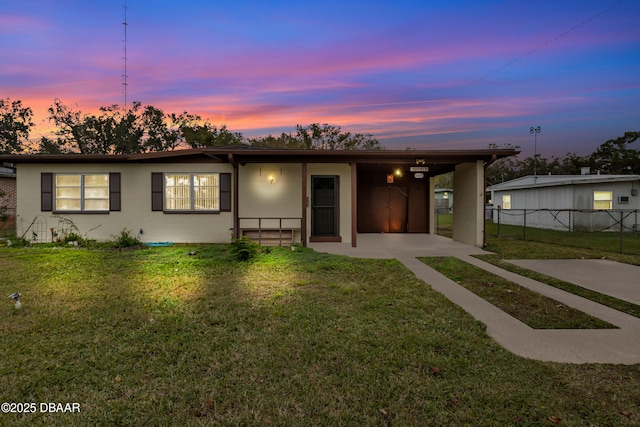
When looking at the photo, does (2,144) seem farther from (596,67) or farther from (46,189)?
(596,67)

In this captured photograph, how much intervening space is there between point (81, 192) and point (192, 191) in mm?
3760

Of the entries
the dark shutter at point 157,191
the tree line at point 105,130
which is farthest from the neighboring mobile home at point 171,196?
the tree line at point 105,130

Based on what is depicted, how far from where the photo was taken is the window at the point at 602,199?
53.6 feet

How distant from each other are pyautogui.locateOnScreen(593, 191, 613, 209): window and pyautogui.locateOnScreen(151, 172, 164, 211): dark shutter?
19.7 meters

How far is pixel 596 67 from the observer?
15.6 meters

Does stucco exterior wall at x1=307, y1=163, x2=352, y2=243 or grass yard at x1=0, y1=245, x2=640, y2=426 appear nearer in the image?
grass yard at x1=0, y1=245, x2=640, y2=426

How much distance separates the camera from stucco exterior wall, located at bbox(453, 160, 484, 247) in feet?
33.5

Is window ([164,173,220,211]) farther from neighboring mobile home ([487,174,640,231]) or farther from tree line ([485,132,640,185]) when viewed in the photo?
tree line ([485,132,640,185])

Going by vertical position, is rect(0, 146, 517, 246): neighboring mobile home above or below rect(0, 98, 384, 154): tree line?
below

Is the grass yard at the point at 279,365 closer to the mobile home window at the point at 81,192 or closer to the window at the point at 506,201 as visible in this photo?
the mobile home window at the point at 81,192

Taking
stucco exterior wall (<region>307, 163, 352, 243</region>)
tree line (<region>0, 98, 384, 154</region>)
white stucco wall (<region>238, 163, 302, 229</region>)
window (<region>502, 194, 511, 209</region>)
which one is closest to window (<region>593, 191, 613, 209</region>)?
window (<region>502, 194, 511, 209</region>)

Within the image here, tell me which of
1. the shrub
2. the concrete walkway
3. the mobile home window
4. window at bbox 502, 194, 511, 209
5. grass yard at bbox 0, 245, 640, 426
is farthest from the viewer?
window at bbox 502, 194, 511, 209

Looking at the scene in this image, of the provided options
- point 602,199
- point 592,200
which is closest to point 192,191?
point 592,200

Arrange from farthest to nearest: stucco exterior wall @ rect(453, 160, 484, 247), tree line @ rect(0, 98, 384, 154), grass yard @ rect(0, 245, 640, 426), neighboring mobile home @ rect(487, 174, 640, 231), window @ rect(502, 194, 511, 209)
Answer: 1. tree line @ rect(0, 98, 384, 154)
2. window @ rect(502, 194, 511, 209)
3. neighboring mobile home @ rect(487, 174, 640, 231)
4. stucco exterior wall @ rect(453, 160, 484, 247)
5. grass yard @ rect(0, 245, 640, 426)
